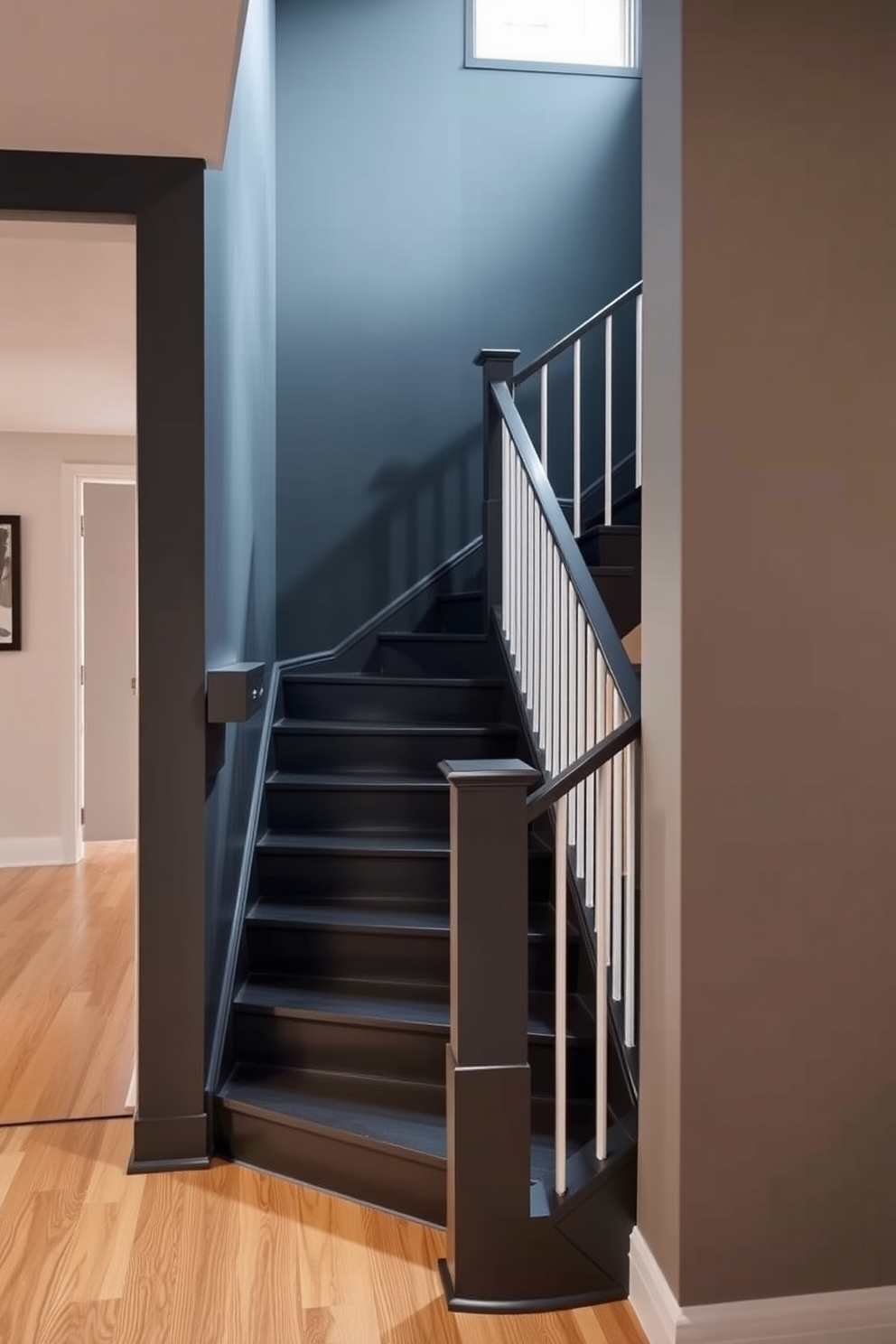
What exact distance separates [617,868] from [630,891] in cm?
7

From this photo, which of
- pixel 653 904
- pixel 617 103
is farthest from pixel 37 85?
pixel 617 103

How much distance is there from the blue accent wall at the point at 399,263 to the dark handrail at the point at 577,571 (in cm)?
115

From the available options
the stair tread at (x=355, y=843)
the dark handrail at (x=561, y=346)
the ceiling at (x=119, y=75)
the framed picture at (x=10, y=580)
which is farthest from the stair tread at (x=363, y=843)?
the framed picture at (x=10, y=580)

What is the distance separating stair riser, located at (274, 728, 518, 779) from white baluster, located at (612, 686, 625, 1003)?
1.19 metres

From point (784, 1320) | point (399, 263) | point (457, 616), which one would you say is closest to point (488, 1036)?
point (784, 1320)

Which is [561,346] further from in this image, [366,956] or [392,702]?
[366,956]

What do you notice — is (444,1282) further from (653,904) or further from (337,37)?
(337,37)

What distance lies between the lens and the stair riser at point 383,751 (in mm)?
3762

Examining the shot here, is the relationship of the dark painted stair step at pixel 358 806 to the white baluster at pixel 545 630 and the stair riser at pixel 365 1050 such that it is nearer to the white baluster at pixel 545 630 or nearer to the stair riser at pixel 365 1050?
the white baluster at pixel 545 630

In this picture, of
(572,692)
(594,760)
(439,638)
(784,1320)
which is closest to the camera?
(784,1320)

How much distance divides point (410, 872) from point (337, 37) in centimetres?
398

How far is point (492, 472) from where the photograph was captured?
4.22 meters

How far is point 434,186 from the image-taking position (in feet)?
16.9

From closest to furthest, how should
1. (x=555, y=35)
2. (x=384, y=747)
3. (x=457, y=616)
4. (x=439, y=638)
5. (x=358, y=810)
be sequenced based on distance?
(x=358, y=810) < (x=384, y=747) < (x=439, y=638) < (x=457, y=616) < (x=555, y=35)
